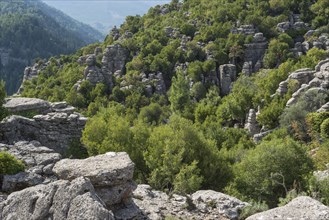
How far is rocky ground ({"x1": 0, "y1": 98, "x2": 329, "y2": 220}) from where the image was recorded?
417 inches

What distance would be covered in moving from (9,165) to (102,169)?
16.3 ft

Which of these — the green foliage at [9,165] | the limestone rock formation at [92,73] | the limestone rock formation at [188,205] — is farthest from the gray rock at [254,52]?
the green foliage at [9,165]

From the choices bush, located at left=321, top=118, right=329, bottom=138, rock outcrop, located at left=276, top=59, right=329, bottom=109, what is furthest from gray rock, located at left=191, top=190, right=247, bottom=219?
rock outcrop, located at left=276, top=59, right=329, bottom=109

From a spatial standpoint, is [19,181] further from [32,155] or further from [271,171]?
[271,171]

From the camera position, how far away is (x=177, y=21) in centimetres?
9856

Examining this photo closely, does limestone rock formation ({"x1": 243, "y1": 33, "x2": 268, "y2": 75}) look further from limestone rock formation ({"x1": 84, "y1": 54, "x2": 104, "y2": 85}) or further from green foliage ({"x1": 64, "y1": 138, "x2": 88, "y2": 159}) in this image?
green foliage ({"x1": 64, "y1": 138, "x2": 88, "y2": 159})

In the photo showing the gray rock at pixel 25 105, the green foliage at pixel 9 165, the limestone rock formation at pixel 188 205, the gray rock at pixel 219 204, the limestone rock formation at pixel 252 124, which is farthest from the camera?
the limestone rock formation at pixel 252 124

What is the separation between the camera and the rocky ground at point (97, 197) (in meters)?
10.6

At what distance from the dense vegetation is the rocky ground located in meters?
3.31

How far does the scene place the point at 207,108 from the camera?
57781 millimetres

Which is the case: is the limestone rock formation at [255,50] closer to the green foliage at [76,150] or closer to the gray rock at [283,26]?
the gray rock at [283,26]

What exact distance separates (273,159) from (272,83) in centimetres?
3655

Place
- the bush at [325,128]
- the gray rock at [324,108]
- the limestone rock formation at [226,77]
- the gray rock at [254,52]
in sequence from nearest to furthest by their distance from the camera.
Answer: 1. the bush at [325,128]
2. the gray rock at [324,108]
3. the limestone rock formation at [226,77]
4. the gray rock at [254,52]

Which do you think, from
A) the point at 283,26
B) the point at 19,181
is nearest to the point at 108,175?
the point at 19,181
